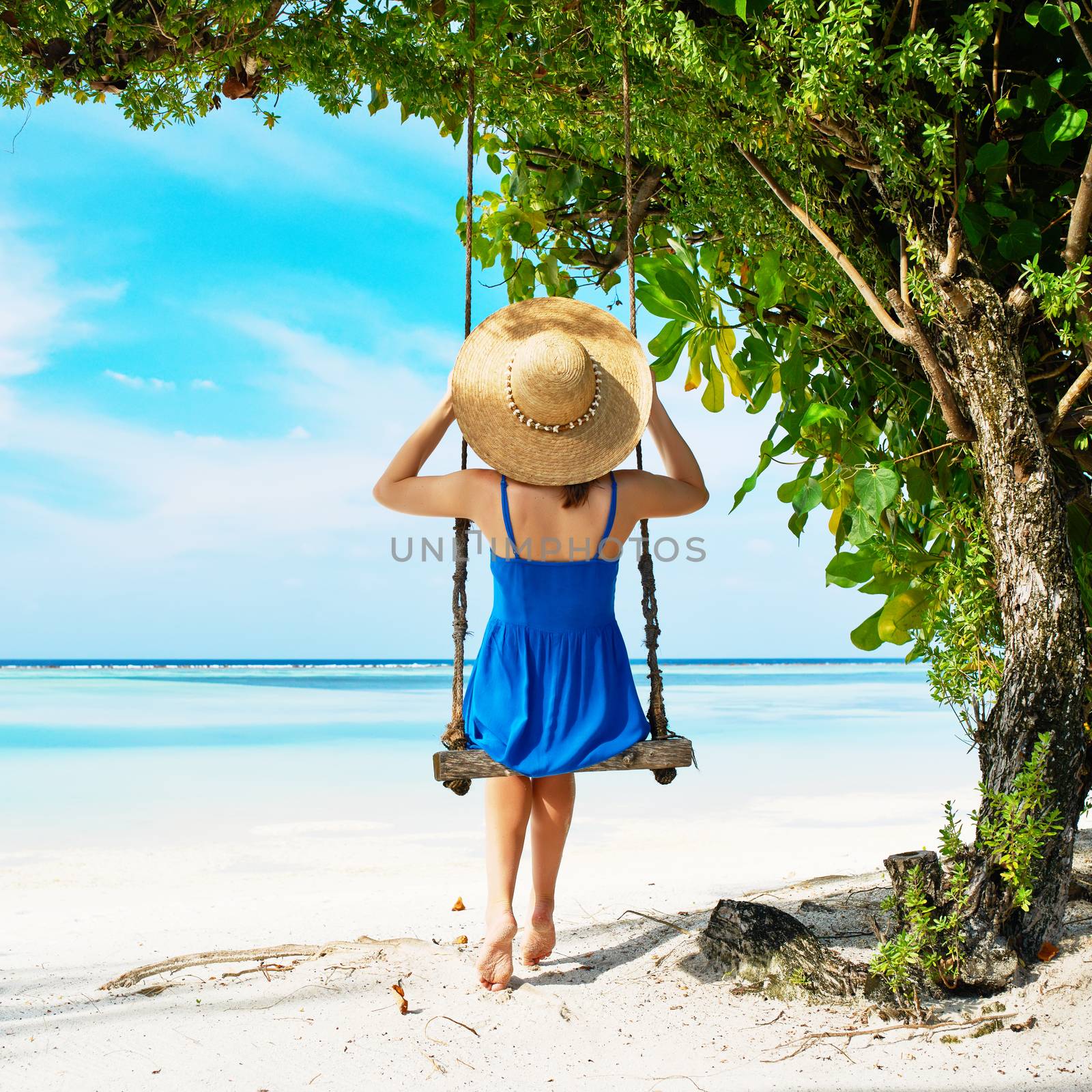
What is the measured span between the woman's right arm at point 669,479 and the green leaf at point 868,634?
0.78m

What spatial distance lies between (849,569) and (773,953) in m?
1.13

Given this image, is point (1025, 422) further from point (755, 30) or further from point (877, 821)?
point (877, 821)

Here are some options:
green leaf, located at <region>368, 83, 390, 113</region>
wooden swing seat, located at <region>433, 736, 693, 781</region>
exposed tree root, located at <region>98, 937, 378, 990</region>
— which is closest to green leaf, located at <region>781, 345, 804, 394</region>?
wooden swing seat, located at <region>433, 736, 693, 781</region>

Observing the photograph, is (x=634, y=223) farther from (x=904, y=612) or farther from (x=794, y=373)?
(x=904, y=612)

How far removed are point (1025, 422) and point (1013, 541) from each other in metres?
0.30

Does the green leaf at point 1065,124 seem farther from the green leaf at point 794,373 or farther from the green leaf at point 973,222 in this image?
the green leaf at point 794,373

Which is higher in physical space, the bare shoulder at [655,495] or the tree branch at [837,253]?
the tree branch at [837,253]

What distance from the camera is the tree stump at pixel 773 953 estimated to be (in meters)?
2.41

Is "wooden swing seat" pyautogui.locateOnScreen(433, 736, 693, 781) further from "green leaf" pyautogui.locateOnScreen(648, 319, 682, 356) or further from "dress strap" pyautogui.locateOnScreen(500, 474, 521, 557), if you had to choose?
"green leaf" pyautogui.locateOnScreen(648, 319, 682, 356)

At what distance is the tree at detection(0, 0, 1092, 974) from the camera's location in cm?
228

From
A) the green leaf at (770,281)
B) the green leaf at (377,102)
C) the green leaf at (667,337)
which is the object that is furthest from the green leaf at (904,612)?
the green leaf at (377,102)

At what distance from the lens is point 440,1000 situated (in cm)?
250

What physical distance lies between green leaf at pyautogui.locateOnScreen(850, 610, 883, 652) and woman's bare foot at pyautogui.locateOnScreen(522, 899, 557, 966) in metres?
1.28

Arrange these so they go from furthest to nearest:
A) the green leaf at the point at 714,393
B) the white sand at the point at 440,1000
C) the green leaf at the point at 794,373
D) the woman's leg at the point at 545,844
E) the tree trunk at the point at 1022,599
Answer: the green leaf at the point at 714,393, the green leaf at the point at 794,373, the woman's leg at the point at 545,844, the tree trunk at the point at 1022,599, the white sand at the point at 440,1000
